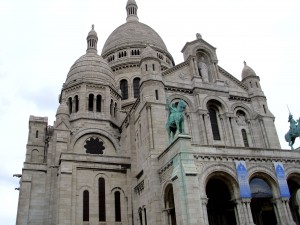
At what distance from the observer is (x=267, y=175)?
24844mm

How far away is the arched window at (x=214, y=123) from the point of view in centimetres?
3150

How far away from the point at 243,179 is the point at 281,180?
10.7 feet

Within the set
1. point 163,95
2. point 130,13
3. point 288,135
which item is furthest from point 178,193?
point 130,13

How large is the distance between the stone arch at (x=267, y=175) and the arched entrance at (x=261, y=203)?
246 millimetres

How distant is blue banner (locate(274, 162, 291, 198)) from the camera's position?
24297 millimetres

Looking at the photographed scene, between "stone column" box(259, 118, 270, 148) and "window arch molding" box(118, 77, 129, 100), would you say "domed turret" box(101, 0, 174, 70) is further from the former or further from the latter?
"stone column" box(259, 118, 270, 148)

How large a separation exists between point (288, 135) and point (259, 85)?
8.33 metres

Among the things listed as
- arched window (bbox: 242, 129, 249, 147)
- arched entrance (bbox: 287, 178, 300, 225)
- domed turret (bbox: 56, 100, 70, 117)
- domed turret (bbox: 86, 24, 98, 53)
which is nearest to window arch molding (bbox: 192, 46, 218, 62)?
arched window (bbox: 242, 129, 249, 147)

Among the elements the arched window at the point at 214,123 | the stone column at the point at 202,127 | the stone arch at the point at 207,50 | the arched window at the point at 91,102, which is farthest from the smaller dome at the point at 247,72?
the arched window at the point at 91,102

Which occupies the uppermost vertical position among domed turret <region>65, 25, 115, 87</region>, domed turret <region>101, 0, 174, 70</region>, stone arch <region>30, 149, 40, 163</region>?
domed turret <region>101, 0, 174, 70</region>

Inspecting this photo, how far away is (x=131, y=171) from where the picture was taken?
32.9 metres

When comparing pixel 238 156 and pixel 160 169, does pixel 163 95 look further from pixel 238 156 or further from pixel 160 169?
pixel 238 156

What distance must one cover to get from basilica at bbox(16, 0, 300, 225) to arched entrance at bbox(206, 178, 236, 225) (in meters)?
0.08

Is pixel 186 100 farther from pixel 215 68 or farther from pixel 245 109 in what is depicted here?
pixel 245 109
